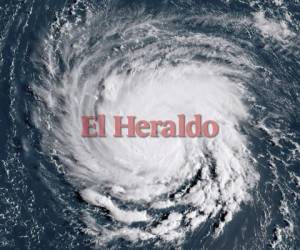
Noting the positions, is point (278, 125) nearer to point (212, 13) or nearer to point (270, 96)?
point (270, 96)

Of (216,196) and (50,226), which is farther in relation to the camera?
(216,196)

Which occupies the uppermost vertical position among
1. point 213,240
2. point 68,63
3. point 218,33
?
point 218,33

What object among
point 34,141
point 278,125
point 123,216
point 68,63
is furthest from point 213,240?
point 68,63

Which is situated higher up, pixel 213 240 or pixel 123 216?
pixel 123 216
